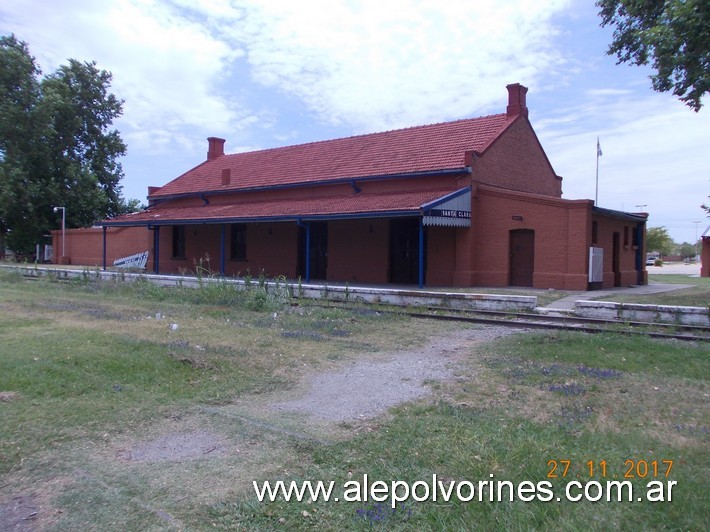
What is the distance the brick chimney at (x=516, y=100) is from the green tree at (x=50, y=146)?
30.2m

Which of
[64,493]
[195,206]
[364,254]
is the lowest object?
[64,493]

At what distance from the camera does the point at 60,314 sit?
12.8m

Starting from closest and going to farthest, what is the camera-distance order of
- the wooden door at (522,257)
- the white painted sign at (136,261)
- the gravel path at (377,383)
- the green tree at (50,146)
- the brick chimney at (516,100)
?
1. the gravel path at (377,383)
2. the wooden door at (522,257)
3. the brick chimney at (516,100)
4. the white painted sign at (136,261)
5. the green tree at (50,146)

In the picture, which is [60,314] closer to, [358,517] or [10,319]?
[10,319]

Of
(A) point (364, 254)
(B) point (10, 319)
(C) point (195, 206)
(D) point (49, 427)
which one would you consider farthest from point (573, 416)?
(C) point (195, 206)

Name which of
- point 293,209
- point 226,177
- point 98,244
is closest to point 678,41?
point 293,209

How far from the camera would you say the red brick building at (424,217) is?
20625 mm

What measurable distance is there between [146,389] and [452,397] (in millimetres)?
3439

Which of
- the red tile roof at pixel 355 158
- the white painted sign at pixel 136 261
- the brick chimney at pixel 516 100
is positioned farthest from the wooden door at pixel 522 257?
the white painted sign at pixel 136 261

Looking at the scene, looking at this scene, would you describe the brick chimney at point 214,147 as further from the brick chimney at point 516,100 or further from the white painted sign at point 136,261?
the brick chimney at point 516,100

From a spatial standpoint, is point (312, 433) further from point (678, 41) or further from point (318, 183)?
point (318, 183)

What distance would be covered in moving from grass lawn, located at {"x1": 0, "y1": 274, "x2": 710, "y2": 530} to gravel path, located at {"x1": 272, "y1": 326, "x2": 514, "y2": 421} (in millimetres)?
219

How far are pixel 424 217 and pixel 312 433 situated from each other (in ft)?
47.2

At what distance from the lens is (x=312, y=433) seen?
5.37 meters
